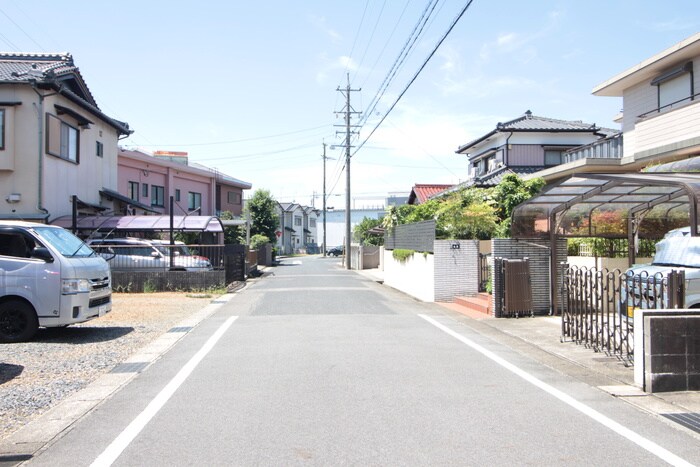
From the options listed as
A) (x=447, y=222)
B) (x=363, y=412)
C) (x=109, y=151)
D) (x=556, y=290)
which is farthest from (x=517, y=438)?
(x=109, y=151)

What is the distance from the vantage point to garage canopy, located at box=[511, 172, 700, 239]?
11.9 m

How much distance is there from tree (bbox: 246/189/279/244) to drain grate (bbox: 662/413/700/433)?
4882 cm

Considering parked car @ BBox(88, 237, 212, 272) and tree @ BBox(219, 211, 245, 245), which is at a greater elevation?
tree @ BBox(219, 211, 245, 245)

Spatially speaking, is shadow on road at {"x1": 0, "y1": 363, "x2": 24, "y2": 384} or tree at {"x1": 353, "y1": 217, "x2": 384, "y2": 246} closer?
shadow on road at {"x1": 0, "y1": 363, "x2": 24, "y2": 384}

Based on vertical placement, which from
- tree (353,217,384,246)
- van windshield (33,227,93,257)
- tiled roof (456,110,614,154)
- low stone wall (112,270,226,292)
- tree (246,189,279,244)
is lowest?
low stone wall (112,270,226,292)

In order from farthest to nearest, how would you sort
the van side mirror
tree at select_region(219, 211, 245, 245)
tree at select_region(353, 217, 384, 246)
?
tree at select_region(353, 217, 384, 246) → tree at select_region(219, 211, 245, 245) → the van side mirror

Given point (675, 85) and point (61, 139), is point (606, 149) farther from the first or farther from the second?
point (61, 139)

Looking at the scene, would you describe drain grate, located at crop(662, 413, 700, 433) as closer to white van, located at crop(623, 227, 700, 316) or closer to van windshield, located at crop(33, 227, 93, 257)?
white van, located at crop(623, 227, 700, 316)

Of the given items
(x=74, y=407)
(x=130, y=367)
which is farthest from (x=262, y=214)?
(x=74, y=407)

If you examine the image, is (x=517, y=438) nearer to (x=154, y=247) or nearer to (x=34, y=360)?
(x=34, y=360)

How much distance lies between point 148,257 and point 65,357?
12610 mm

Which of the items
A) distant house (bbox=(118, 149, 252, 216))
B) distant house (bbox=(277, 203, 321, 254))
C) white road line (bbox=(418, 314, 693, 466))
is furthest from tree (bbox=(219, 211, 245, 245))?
distant house (bbox=(277, 203, 321, 254))

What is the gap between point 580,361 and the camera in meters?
8.57

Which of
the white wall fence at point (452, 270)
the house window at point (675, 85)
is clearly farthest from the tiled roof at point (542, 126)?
the white wall fence at point (452, 270)
